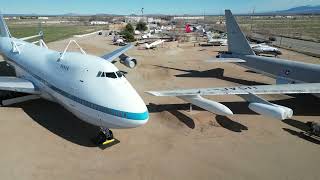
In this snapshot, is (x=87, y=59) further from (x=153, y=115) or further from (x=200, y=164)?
(x=200, y=164)

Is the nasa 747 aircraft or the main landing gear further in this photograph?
the main landing gear

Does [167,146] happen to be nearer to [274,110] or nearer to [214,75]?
[274,110]

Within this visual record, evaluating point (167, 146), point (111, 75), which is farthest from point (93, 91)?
point (167, 146)

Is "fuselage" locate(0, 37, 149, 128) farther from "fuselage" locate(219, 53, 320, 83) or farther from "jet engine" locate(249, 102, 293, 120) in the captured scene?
"fuselage" locate(219, 53, 320, 83)

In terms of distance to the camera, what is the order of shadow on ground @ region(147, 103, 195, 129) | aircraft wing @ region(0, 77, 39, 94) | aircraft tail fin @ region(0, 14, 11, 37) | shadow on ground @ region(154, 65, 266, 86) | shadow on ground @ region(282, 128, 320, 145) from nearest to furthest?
shadow on ground @ region(282, 128, 320, 145), shadow on ground @ region(147, 103, 195, 129), aircraft wing @ region(0, 77, 39, 94), shadow on ground @ region(154, 65, 266, 86), aircraft tail fin @ region(0, 14, 11, 37)

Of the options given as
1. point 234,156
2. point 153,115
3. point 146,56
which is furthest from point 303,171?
point 146,56

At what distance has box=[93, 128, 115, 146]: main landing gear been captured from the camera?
760 inches

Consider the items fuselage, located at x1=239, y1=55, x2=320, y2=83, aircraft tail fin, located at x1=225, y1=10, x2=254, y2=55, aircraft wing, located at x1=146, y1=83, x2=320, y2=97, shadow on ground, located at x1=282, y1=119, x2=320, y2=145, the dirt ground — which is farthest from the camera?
aircraft tail fin, located at x1=225, y1=10, x2=254, y2=55

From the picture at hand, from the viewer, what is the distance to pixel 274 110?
845 inches

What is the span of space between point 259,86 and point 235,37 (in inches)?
520

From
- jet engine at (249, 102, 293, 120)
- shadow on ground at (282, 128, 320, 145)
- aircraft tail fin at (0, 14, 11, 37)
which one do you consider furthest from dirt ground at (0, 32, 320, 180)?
aircraft tail fin at (0, 14, 11, 37)

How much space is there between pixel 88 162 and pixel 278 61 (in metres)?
23.9

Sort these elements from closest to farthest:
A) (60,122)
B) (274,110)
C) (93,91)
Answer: (93,91) < (274,110) < (60,122)

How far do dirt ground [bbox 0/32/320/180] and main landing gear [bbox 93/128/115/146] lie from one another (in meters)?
0.47
